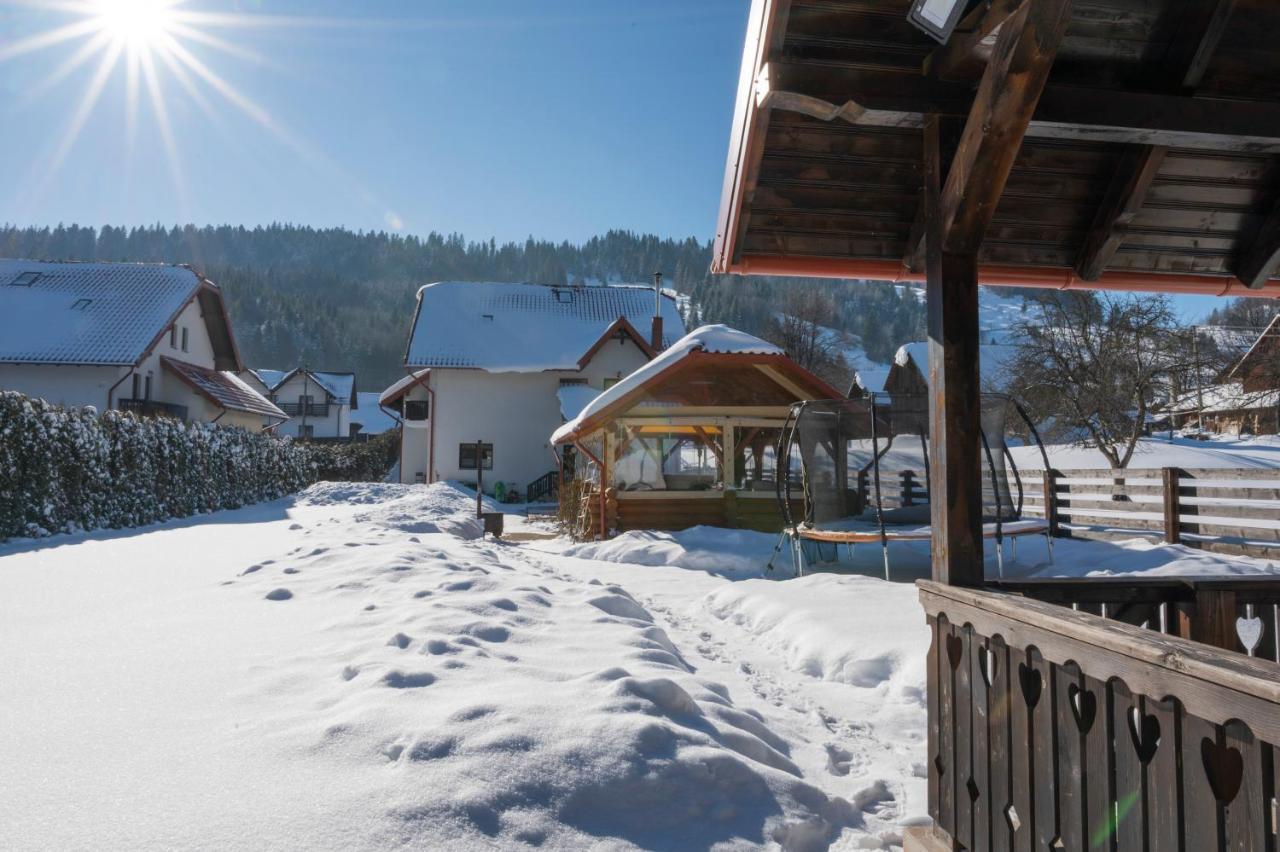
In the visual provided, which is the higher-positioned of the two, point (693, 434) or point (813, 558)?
point (693, 434)

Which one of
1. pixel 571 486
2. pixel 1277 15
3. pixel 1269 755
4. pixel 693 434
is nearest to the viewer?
pixel 1269 755

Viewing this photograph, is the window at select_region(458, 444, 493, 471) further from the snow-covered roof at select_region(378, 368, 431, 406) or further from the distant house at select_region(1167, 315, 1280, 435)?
the distant house at select_region(1167, 315, 1280, 435)

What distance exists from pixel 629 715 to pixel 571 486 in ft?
46.5

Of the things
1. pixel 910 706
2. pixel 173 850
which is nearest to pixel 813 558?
pixel 910 706

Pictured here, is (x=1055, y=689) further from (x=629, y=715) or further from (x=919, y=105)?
(x=919, y=105)

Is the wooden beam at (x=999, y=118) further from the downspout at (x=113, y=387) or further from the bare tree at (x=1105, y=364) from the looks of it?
the downspout at (x=113, y=387)

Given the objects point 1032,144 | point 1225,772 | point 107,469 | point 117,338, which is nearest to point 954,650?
point 1225,772

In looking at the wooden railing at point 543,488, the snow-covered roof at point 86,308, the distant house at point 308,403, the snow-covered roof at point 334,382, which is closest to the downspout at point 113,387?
the snow-covered roof at point 86,308

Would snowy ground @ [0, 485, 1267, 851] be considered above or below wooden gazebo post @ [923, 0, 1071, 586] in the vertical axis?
below

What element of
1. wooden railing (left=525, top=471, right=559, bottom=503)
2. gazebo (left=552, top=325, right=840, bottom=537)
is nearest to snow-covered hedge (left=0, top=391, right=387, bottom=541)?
gazebo (left=552, top=325, right=840, bottom=537)

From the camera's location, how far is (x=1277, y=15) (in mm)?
3406

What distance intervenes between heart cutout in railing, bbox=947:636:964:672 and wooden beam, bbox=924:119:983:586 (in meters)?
0.21

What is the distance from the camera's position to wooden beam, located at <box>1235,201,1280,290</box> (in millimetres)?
4270

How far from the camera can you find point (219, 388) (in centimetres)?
2802
